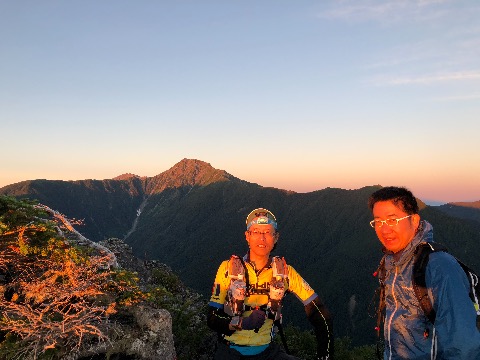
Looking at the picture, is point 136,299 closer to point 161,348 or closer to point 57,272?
point 161,348

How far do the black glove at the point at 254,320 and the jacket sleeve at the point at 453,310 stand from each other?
2.50 meters

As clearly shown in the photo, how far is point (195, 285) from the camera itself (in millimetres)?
189750

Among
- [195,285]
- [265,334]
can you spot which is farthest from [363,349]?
[195,285]

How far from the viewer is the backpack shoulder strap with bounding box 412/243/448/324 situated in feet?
11.5

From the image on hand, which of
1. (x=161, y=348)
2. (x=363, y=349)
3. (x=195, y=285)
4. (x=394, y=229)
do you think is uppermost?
(x=394, y=229)

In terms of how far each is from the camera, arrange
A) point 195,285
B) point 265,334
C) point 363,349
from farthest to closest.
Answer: point 195,285 < point 363,349 < point 265,334

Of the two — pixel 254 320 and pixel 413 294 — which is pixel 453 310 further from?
pixel 254 320

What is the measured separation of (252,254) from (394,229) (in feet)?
7.76

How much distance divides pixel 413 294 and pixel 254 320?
2.39 meters

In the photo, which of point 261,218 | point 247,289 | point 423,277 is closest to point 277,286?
point 247,289

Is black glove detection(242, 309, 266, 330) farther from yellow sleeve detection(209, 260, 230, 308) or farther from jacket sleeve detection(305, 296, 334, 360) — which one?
jacket sleeve detection(305, 296, 334, 360)

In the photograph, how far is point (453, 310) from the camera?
317 centimetres

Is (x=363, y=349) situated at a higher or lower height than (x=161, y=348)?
lower

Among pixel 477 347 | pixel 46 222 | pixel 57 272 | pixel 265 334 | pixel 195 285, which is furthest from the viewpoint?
pixel 195 285
